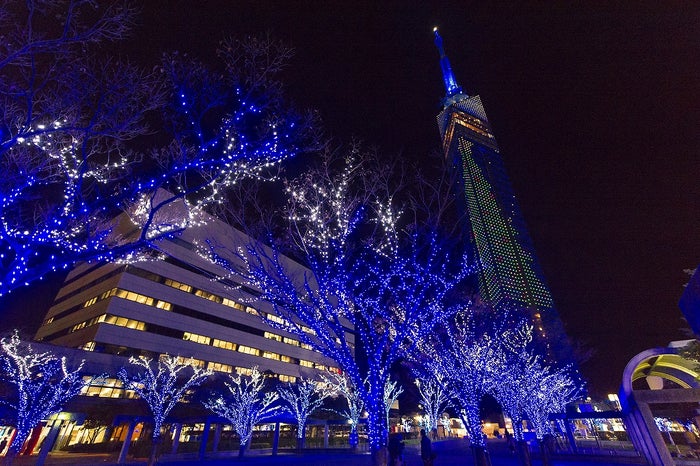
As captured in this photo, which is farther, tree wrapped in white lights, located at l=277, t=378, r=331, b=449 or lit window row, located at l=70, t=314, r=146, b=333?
lit window row, located at l=70, t=314, r=146, b=333

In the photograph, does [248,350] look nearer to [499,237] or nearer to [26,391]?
[26,391]

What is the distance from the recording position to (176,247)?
37.8 m

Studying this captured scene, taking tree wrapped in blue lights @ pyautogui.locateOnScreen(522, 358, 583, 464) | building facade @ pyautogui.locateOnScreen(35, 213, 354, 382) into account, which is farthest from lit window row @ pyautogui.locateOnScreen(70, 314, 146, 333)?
tree wrapped in blue lights @ pyautogui.locateOnScreen(522, 358, 583, 464)

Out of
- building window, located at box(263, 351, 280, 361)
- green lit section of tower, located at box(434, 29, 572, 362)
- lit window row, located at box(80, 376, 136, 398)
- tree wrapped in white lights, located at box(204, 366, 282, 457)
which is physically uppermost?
green lit section of tower, located at box(434, 29, 572, 362)

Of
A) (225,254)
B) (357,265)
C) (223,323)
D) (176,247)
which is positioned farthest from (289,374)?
(357,265)

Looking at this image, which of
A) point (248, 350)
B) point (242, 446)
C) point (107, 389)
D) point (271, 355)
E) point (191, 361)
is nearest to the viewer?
point (242, 446)

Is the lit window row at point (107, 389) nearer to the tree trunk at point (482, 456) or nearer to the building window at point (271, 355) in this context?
the building window at point (271, 355)

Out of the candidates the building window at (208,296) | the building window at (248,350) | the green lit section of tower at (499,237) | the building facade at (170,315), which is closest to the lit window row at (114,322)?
the building facade at (170,315)

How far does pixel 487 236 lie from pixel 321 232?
81.4m

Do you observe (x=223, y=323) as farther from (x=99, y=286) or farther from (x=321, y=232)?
(x=321, y=232)

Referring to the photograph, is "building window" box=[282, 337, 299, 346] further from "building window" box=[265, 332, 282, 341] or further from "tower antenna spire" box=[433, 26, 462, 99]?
"tower antenna spire" box=[433, 26, 462, 99]

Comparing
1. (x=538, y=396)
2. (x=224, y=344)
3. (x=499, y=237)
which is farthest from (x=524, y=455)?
(x=499, y=237)

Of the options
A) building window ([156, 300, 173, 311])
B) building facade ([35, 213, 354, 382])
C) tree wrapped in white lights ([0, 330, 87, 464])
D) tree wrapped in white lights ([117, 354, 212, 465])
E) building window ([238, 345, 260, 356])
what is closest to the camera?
tree wrapped in white lights ([0, 330, 87, 464])

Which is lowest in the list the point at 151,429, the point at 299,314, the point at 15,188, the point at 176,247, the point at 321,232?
the point at 151,429
